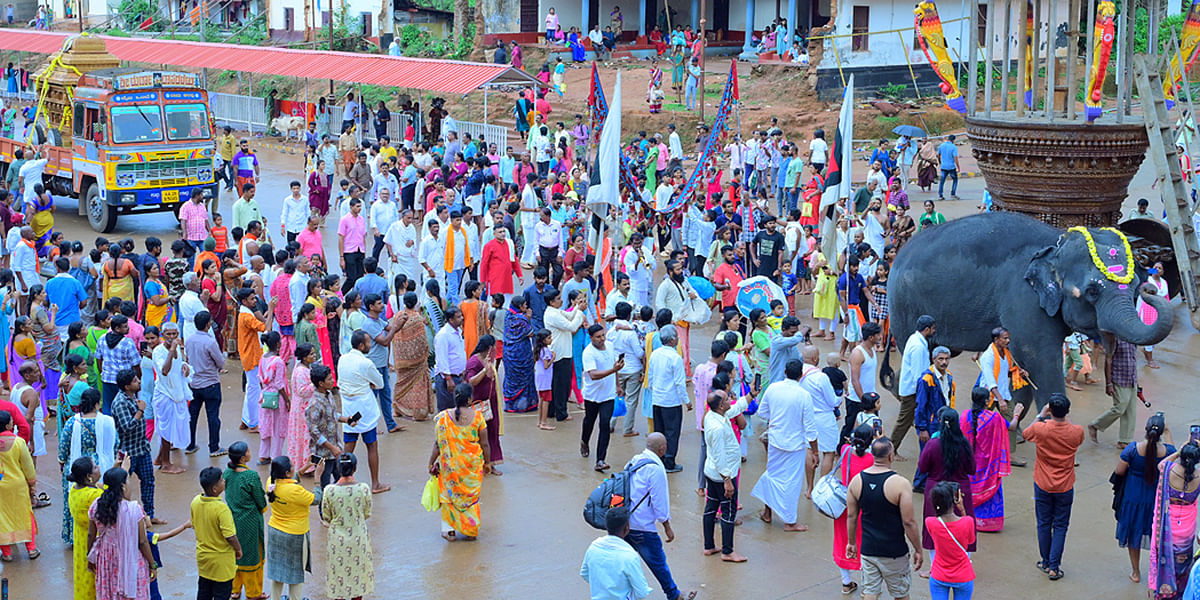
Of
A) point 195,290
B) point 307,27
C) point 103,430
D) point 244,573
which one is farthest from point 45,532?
point 307,27

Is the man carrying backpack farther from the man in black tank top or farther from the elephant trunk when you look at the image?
the elephant trunk

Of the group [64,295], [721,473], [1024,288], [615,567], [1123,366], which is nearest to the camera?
[615,567]

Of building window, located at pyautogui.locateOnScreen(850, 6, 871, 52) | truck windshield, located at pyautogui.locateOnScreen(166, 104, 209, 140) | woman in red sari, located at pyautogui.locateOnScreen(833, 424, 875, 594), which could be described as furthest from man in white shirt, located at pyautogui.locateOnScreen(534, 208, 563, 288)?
building window, located at pyautogui.locateOnScreen(850, 6, 871, 52)

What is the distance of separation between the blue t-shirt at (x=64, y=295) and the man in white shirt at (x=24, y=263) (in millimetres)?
1546

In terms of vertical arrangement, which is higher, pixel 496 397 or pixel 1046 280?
pixel 1046 280

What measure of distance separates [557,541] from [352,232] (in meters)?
7.14

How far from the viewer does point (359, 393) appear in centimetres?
971

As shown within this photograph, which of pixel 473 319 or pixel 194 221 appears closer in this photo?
pixel 473 319

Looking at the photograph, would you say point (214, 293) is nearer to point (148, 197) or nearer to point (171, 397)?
→ point (171, 397)

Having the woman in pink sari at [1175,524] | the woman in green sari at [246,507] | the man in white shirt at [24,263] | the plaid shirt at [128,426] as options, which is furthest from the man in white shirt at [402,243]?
the woman in pink sari at [1175,524]

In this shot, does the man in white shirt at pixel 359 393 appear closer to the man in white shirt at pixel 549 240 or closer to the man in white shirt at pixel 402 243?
the man in white shirt at pixel 402 243

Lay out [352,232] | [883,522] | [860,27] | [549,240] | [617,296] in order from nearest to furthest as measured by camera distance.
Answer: [883,522], [617,296], [352,232], [549,240], [860,27]

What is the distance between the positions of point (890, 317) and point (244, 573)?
655cm

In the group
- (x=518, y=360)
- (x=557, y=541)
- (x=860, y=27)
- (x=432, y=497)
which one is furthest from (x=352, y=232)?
(x=860, y=27)
